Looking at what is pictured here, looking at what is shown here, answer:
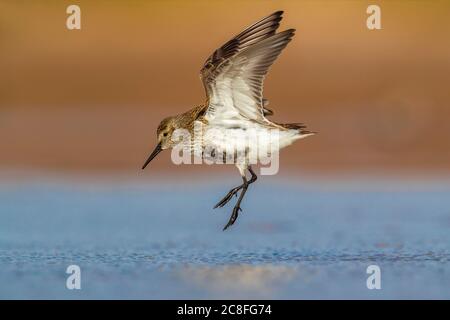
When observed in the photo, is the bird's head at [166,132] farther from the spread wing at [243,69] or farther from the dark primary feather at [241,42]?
the dark primary feather at [241,42]

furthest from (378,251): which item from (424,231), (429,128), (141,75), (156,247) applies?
(141,75)

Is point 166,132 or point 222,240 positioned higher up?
point 166,132

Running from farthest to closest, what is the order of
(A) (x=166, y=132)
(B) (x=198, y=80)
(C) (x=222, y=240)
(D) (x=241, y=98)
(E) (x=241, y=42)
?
(B) (x=198, y=80), (C) (x=222, y=240), (A) (x=166, y=132), (D) (x=241, y=98), (E) (x=241, y=42)

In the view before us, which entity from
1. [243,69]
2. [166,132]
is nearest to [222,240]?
[166,132]

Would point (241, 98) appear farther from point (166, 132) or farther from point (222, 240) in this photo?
point (222, 240)

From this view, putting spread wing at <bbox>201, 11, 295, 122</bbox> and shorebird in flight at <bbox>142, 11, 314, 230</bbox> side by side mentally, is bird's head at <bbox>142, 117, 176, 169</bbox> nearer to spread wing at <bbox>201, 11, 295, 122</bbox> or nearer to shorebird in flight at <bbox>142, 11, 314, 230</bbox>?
shorebird in flight at <bbox>142, 11, 314, 230</bbox>

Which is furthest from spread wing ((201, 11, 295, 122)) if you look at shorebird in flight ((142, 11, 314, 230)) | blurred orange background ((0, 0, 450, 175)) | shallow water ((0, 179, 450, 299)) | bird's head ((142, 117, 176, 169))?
blurred orange background ((0, 0, 450, 175))

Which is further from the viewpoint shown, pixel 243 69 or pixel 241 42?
pixel 243 69

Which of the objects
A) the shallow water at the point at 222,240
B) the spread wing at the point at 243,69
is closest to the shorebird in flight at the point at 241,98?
the spread wing at the point at 243,69
